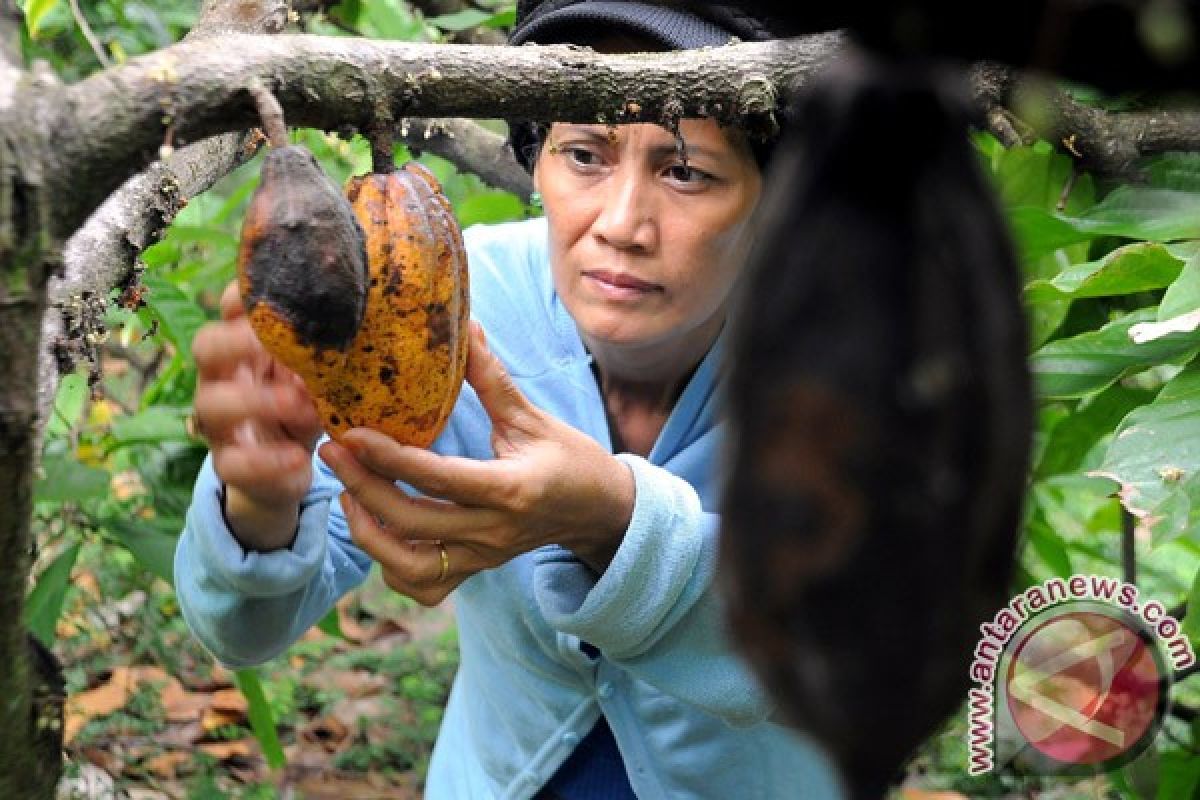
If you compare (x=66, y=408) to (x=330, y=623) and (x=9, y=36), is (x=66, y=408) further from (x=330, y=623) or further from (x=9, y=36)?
(x=9, y=36)

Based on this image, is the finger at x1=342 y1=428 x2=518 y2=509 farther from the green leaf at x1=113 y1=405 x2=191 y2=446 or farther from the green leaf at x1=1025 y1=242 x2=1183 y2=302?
the green leaf at x1=113 y1=405 x2=191 y2=446

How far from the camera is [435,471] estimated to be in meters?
0.89

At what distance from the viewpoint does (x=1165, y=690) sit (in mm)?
1706

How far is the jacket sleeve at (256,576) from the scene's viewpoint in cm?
112

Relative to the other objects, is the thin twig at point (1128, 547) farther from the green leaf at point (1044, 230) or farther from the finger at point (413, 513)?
the finger at point (413, 513)

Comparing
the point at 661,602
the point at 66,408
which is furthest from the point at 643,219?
the point at 66,408

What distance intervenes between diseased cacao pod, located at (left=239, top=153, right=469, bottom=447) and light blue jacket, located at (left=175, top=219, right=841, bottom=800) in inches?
13.9

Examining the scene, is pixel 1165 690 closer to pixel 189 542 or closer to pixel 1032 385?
pixel 189 542

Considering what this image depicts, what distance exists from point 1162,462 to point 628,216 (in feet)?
1.65

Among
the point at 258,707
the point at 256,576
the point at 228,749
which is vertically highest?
the point at 256,576

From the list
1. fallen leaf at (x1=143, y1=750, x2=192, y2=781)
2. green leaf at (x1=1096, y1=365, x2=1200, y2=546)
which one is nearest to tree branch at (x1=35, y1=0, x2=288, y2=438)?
green leaf at (x1=1096, y1=365, x2=1200, y2=546)

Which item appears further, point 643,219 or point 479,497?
point 643,219

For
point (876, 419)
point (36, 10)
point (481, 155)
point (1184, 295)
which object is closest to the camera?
point (876, 419)
